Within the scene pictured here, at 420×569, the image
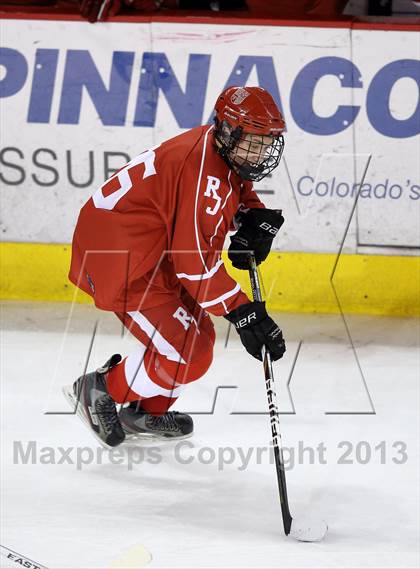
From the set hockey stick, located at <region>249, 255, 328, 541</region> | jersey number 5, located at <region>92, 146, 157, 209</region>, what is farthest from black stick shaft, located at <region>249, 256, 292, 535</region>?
jersey number 5, located at <region>92, 146, 157, 209</region>

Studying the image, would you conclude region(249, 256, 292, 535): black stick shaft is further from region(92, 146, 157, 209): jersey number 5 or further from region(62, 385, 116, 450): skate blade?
region(62, 385, 116, 450): skate blade

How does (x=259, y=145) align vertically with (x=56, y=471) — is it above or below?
above

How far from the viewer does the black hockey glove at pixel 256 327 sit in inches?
109

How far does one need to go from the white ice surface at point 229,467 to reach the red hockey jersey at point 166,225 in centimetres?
53

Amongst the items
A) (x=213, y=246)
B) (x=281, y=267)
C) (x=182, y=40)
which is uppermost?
(x=182, y=40)

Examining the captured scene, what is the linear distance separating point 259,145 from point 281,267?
166 cm

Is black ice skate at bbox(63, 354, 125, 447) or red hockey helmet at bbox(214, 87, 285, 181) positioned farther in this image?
black ice skate at bbox(63, 354, 125, 447)

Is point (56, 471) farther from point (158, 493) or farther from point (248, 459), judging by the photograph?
point (248, 459)

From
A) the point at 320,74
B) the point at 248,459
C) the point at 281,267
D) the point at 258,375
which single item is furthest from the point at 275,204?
the point at 248,459

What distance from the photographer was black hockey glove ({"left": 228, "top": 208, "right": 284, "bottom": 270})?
10.1 feet

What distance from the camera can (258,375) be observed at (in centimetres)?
387

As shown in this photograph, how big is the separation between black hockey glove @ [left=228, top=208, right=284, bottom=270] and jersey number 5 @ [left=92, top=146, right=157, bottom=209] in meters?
0.35

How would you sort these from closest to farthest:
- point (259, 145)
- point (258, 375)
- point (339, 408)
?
1. point (259, 145)
2. point (339, 408)
3. point (258, 375)

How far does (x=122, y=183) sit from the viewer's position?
9.82 ft
